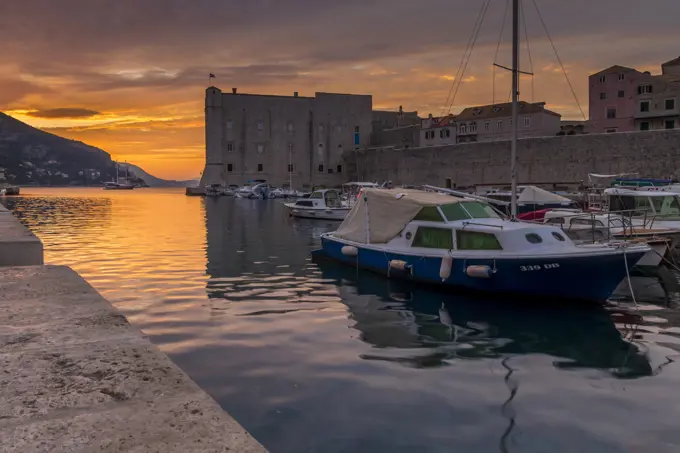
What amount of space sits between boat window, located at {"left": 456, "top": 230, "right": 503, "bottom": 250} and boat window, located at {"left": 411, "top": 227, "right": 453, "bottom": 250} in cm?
29

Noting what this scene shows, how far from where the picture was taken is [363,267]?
1673 cm

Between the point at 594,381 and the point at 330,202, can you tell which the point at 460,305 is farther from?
the point at 330,202

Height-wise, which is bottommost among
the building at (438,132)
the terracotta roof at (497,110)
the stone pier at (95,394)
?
the stone pier at (95,394)

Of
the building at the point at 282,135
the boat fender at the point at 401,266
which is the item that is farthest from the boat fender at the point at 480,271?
the building at the point at 282,135

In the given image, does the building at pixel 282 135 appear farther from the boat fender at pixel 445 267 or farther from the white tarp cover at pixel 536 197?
the boat fender at pixel 445 267

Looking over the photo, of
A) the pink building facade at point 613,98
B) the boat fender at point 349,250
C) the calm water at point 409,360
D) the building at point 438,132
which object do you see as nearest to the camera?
the calm water at point 409,360

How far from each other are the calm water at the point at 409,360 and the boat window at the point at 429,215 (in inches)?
69.8

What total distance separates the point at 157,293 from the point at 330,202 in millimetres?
27964

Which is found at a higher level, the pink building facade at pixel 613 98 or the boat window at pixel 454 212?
the pink building facade at pixel 613 98

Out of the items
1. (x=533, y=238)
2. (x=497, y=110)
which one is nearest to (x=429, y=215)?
(x=533, y=238)

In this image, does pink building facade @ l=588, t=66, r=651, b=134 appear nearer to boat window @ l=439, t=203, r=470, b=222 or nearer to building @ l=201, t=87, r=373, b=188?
building @ l=201, t=87, r=373, b=188

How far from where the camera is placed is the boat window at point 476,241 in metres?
13.2

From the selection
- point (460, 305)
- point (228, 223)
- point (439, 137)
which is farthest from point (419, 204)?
point (439, 137)

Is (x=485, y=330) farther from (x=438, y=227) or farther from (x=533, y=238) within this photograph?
(x=438, y=227)
